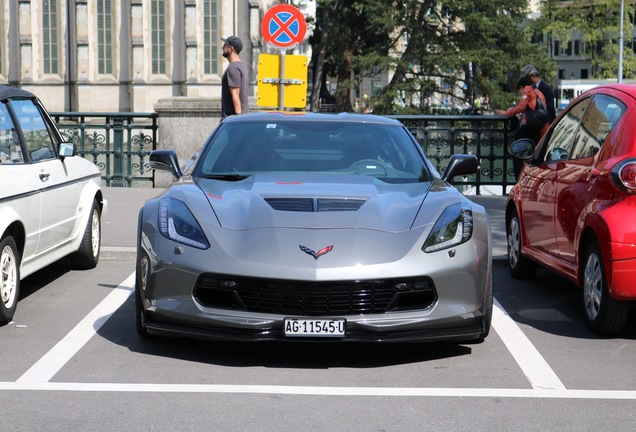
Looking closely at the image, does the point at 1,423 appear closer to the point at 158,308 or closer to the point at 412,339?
the point at 158,308

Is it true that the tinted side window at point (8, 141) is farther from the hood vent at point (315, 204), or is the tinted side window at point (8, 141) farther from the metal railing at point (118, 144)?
the metal railing at point (118, 144)

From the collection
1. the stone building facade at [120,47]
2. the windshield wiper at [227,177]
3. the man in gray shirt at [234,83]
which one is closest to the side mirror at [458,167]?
the windshield wiper at [227,177]

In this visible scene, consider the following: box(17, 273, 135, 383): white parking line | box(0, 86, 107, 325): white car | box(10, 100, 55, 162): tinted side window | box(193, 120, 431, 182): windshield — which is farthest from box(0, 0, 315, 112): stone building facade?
box(193, 120, 431, 182): windshield

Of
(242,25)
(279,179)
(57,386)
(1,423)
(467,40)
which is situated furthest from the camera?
(242,25)

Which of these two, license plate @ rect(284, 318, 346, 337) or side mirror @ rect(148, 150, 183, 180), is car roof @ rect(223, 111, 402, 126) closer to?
side mirror @ rect(148, 150, 183, 180)

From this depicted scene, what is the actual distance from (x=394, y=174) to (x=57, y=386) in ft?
9.01

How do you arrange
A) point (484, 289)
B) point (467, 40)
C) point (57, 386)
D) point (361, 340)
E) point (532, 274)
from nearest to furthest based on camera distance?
point (57, 386), point (361, 340), point (484, 289), point (532, 274), point (467, 40)

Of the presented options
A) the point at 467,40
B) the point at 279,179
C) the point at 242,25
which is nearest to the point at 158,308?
the point at 279,179

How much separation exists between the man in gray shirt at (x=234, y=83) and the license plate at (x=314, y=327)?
23.0 feet

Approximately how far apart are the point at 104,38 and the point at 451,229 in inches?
2689

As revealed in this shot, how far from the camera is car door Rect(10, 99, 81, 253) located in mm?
8430

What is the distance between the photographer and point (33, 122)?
880cm

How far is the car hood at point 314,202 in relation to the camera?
6.45 m

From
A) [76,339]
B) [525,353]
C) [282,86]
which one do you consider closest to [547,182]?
[525,353]
